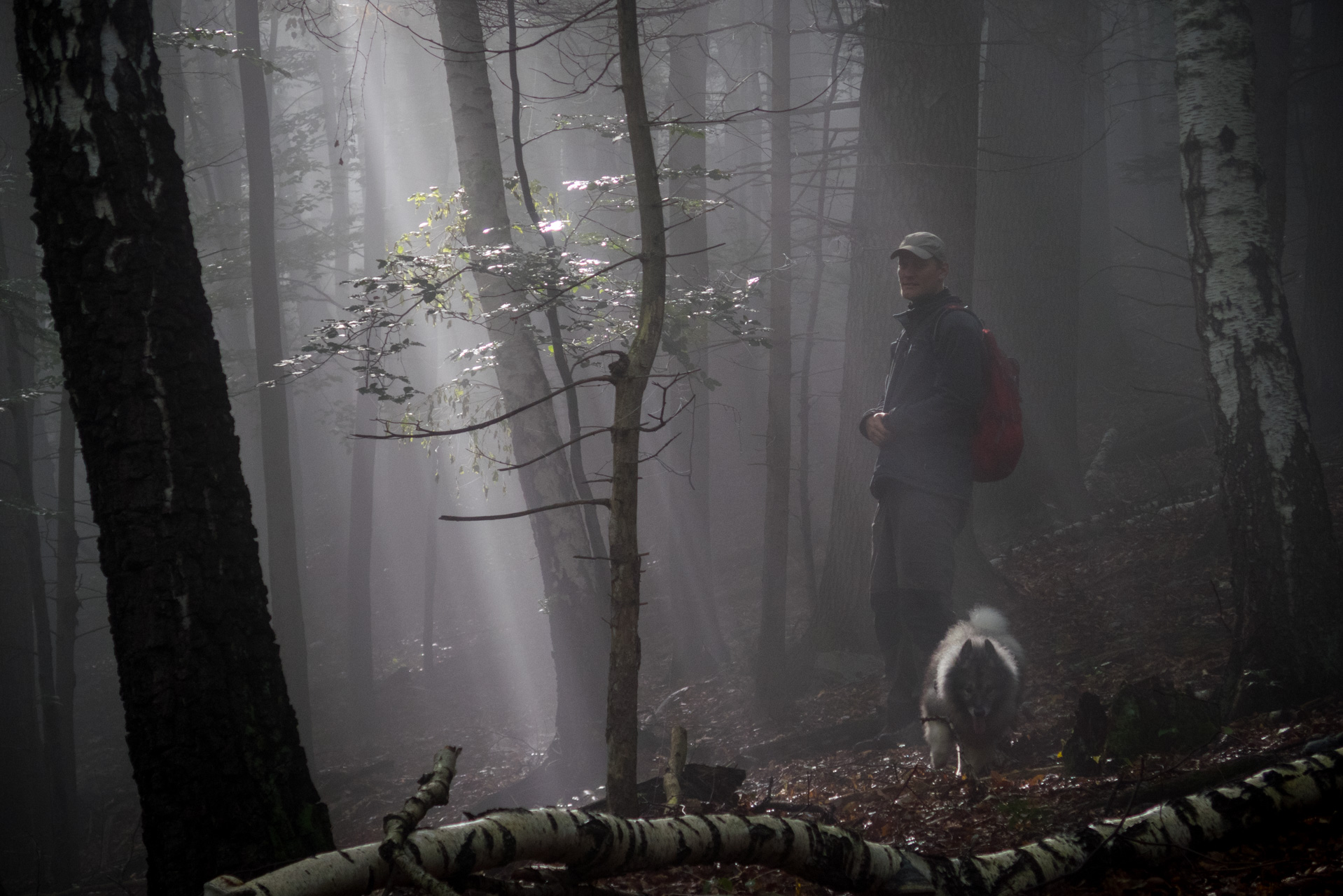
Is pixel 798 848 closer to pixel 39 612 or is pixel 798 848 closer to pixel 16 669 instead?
pixel 16 669

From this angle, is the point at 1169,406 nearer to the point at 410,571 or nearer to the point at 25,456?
the point at 25,456

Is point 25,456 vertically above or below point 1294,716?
above

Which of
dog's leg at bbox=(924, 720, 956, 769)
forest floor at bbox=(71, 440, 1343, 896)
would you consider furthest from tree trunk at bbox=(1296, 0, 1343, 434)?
dog's leg at bbox=(924, 720, 956, 769)

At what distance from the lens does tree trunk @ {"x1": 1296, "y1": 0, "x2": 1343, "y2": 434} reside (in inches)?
475

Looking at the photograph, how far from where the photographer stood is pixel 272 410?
12406mm

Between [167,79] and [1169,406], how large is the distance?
18.6 metres

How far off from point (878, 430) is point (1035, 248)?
724 cm

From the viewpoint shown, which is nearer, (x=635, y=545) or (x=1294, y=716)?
(x=635, y=545)

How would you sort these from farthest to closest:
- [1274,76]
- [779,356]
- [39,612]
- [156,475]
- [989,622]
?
[1274,76] < [39,612] < [779,356] < [989,622] < [156,475]

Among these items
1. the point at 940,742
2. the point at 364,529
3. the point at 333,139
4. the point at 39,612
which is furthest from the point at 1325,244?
the point at 333,139

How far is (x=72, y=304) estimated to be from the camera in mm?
2982

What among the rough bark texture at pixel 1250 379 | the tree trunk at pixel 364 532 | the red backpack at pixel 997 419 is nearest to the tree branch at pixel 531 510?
the red backpack at pixel 997 419

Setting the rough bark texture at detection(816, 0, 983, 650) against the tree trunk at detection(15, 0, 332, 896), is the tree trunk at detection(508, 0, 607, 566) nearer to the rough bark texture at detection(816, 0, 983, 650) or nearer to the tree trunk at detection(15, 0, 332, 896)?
the tree trunk at detection(15, 0, 332, 896)

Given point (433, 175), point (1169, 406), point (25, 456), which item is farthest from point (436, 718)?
point (433, 175)
